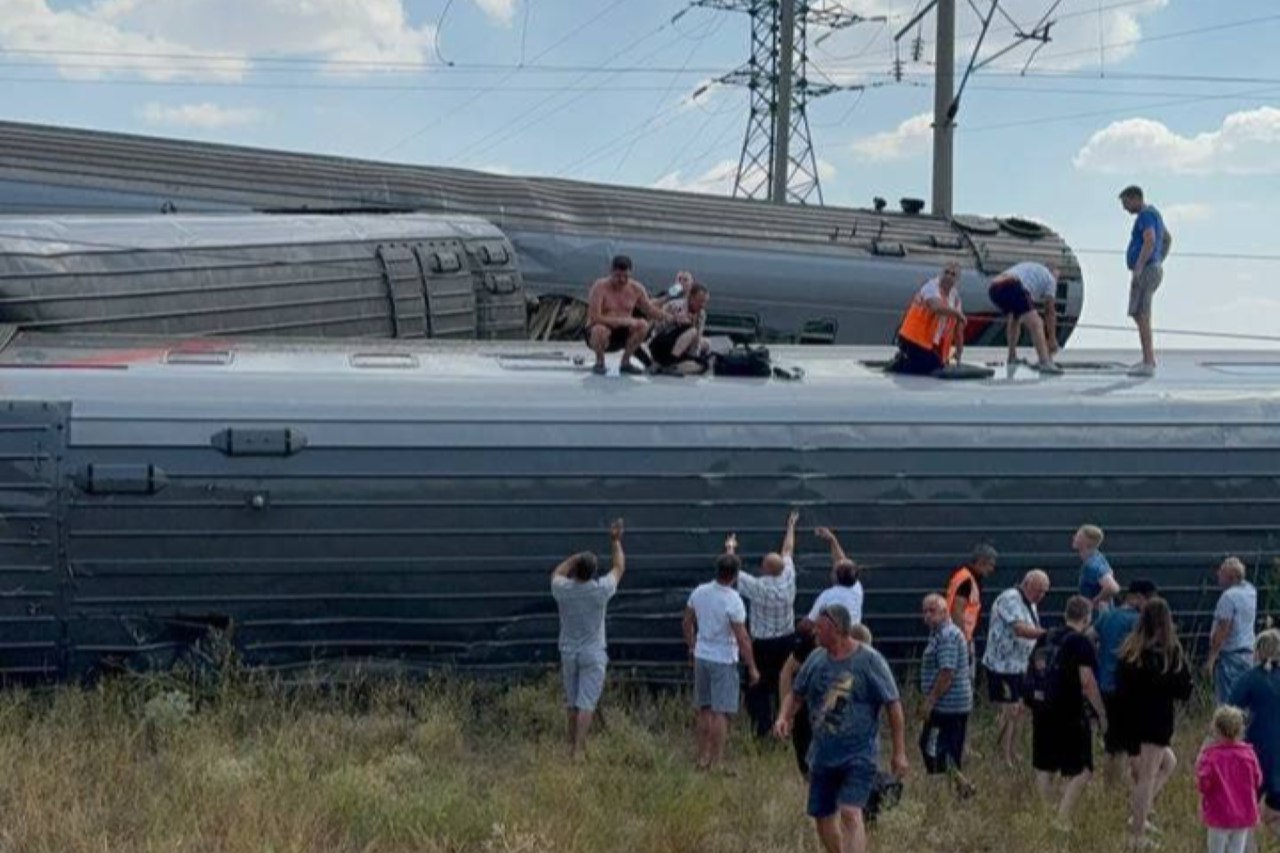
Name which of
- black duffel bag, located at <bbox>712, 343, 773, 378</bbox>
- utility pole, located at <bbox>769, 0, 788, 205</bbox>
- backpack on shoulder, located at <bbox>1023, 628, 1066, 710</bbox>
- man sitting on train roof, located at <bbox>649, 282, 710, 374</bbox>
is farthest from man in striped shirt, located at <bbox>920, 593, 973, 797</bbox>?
utility pole, located at <bbox>769, 0, 788, 205</bbox>

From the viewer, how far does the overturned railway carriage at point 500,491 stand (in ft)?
33.4

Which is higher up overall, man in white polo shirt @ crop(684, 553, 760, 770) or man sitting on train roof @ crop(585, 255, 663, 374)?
man sitting on train roof @ crop(585, 255, 663, 374)

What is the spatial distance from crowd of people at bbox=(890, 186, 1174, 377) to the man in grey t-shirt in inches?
160

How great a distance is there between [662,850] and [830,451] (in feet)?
12.8

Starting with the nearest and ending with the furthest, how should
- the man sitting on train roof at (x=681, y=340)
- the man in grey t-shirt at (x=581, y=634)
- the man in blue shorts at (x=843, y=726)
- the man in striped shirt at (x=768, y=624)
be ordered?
the man in blue shorts at (x=843, y=726) → the man in grey t-shirt at (x=581, y=634) → the man in striped shirt at (x=768, y=624) → the man sitting on train roof at (x=681, y=340)

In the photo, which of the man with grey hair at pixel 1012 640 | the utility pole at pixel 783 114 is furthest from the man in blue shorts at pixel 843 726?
the utility pole at pixel 783 114

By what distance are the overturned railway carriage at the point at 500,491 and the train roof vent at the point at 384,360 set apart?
0.06 meters

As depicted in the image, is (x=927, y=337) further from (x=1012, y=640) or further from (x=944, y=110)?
(x=944, y=110)

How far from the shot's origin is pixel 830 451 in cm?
1141

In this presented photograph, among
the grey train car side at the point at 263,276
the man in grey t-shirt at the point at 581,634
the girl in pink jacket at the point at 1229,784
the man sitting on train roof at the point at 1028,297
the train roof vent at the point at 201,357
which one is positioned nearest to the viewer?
the girl in pink jacket at the point at 1229,784

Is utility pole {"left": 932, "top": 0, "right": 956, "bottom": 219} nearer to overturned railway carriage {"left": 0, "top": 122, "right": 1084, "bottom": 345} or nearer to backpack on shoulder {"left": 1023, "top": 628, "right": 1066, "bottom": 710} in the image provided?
overturned railway carriage {"left": 0, "top": 122, "right": 1084, "bottom": 345}

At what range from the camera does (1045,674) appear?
9.25m

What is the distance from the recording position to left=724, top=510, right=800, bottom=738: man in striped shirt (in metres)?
10.4

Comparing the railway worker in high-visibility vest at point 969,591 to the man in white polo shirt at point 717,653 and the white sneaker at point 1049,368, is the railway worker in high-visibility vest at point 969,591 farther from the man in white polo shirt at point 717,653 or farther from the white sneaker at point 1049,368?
the white sneaker at point 1049,368
